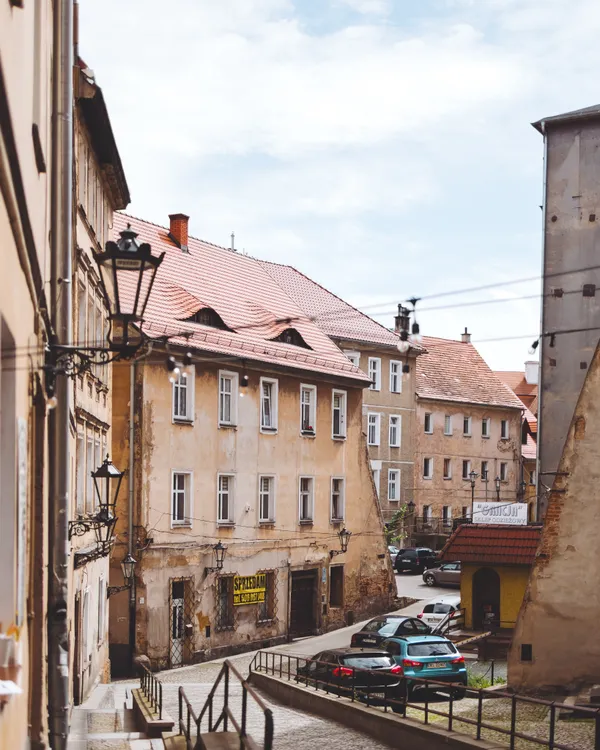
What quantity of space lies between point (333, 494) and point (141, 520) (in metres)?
11.1

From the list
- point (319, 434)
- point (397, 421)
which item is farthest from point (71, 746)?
point (397, 421)

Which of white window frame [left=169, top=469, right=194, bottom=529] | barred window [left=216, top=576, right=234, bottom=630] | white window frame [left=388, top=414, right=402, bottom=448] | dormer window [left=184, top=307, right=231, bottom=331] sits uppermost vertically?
dormer window [left=184, top=307, right=231, bottom=331]

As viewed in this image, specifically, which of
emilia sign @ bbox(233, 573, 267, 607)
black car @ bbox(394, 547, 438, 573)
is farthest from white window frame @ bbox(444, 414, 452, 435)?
emilia sign @ bbox(233, 573, 267, 607)

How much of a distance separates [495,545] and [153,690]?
16.7 meters

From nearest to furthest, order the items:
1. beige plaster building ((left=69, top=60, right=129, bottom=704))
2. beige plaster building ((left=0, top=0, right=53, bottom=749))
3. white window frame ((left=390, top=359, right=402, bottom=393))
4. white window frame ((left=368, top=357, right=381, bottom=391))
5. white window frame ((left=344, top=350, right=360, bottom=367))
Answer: beige plaster building ((left=0, top=0, right=53, bottom=749)) < beige plaster building ((left=69, top=60, right=129, bottom=704)) < white window frame ((left=344, top=350, right=360, bottom=367)) < white window frame ((left=368, top=357, right=381, bottom=391)) < white window frame ((left=390, top=359, right=402, bottom=393))

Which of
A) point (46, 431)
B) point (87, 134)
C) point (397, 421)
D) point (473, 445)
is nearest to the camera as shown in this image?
point (46, 431)

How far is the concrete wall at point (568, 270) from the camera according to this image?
Answer: 127 ft

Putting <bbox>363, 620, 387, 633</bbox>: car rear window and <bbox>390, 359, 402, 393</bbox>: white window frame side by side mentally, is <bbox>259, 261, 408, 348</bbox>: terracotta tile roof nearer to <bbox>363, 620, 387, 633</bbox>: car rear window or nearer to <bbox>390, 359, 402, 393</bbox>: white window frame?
<bbox>390, 359, 402, 393</bbox>: white window frame

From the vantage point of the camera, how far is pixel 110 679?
32469 mm

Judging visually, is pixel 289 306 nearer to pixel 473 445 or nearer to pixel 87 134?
pixel 87 134

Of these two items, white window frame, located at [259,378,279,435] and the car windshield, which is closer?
the car windshield

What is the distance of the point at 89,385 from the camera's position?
25.6 metres

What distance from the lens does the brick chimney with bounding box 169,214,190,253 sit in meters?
42.4

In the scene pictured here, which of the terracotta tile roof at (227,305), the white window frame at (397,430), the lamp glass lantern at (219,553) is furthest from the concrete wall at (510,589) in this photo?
the white window frame at (397,430)
